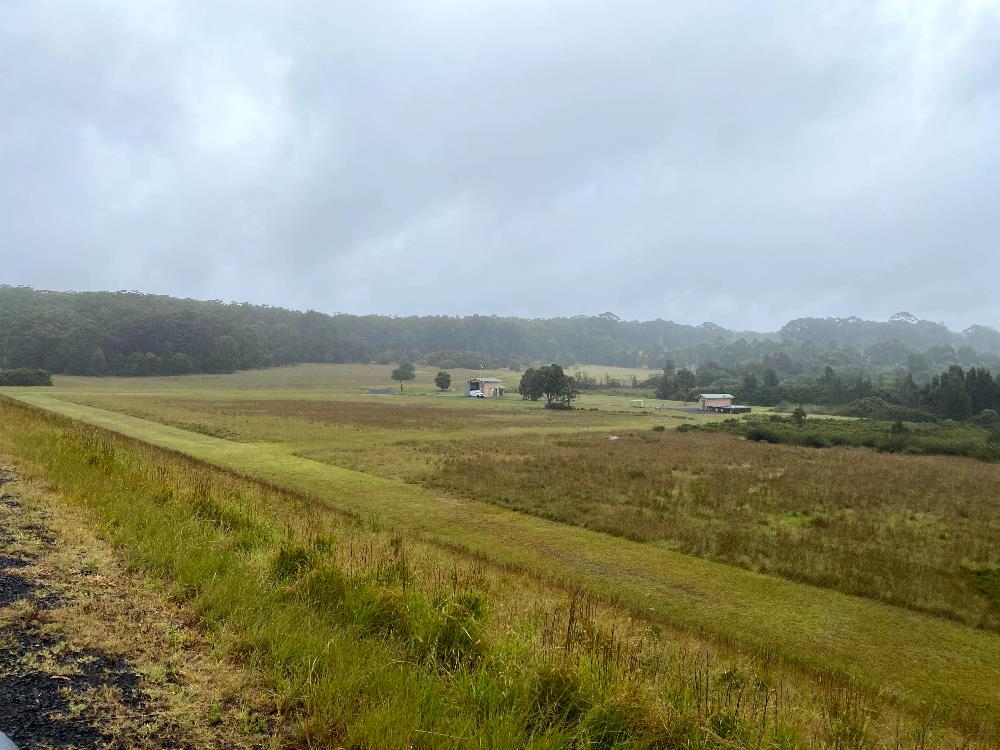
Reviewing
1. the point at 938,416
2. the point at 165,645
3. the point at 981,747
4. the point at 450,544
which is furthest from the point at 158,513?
the point at 938,416

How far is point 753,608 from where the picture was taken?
11156mm

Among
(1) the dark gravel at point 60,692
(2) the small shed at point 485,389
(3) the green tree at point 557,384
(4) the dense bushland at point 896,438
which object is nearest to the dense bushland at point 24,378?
(2) the small shed at point 485,389

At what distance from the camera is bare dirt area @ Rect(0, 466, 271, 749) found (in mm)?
3738

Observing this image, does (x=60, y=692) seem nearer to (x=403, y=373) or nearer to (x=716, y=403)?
(x=716, y=403)

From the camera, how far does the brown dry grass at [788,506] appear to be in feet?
43.9

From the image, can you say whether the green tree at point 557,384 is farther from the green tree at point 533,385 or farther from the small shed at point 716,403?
the small shed at point 716,403

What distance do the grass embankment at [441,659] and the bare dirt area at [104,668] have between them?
27cm

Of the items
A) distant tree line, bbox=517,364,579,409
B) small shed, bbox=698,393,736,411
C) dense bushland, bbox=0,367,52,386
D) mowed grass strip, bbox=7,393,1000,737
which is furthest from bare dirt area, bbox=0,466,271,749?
dense bushland, bbox=0,367,52,386

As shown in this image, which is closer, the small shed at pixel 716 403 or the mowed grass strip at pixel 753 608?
the mowed grass strip at pixel 753 608

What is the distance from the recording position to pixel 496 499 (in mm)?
20375

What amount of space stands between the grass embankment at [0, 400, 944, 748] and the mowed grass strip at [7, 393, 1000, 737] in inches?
63.9

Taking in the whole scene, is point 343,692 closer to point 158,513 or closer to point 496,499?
point 158,513

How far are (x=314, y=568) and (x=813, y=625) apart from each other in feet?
28.8

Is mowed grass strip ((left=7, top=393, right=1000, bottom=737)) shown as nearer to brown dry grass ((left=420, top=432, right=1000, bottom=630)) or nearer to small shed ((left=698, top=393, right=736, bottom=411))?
brown dry grass ((left=420, top=432, right=1000, bottom=630))
